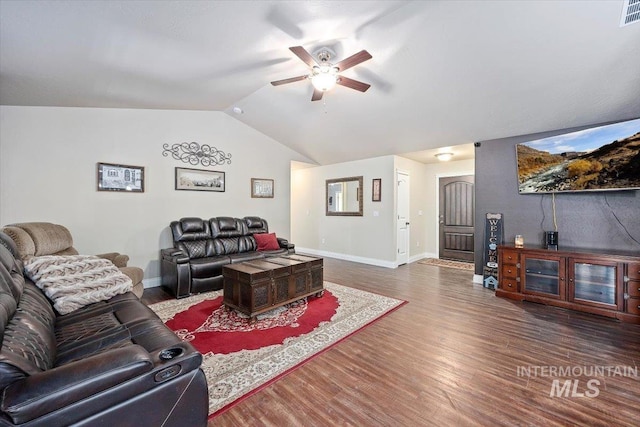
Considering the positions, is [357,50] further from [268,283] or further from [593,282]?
[593,282]

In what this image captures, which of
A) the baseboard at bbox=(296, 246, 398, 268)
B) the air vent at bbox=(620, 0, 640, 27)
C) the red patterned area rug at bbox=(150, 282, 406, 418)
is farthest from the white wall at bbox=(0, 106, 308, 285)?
the air vent at bbox=(620, 0, 640, 27)

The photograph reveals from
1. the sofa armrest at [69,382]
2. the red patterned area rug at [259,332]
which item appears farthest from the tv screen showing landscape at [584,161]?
the sofa armrest at [69,382]

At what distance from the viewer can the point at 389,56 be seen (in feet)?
10.1

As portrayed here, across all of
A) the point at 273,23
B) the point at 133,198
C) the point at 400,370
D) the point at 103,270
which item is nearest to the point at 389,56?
the point at 273,23

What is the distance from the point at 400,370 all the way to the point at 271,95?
13.1 ft

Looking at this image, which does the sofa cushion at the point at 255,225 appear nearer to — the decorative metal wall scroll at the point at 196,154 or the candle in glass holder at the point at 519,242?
the decorative metal wall scroll at the point at 196,154

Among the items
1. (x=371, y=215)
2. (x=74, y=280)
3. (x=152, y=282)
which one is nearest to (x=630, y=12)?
(x=371, y=215)

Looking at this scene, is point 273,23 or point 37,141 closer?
point 273,23

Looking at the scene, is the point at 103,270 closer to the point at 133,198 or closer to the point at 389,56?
the point at 133,198

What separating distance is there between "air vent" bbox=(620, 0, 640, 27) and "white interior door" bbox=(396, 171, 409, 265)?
3686 mm

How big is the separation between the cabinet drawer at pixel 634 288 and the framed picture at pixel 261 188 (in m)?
5.59

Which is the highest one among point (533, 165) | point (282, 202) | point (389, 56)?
point (389, 56)

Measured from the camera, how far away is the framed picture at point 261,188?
226 inches

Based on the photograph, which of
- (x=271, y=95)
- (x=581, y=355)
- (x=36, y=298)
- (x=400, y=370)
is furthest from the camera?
(x=271, y=95)
